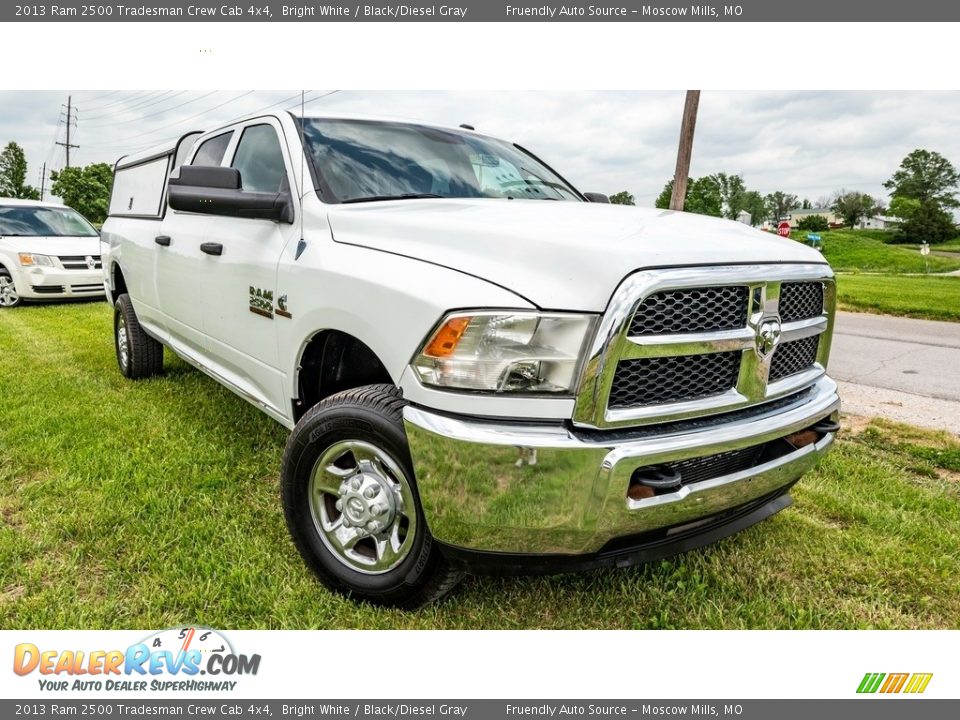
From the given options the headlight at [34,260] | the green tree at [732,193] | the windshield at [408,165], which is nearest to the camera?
the windshield at [408,165]

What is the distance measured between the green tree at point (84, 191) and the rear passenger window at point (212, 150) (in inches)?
1615

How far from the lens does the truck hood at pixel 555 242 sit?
1879 mm

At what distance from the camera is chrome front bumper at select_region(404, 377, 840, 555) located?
1.83 meters

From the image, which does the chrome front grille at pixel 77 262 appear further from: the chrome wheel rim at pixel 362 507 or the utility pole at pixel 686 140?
the chrome wheel rim at pixel 362 507

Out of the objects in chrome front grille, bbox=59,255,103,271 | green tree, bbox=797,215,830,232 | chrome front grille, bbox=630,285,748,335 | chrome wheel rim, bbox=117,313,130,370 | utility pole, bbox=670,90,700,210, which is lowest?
chrome wheel rim, bbox=117,313,130,370

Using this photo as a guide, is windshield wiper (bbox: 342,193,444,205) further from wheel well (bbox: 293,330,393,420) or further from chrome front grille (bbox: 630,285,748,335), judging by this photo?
chrome front grille (bbox: 630,285,748,335)

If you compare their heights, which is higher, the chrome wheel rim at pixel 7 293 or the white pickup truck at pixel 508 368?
the white pickup truck at pixel 508 368

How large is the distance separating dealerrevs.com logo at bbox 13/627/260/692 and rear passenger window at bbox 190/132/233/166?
2657mm

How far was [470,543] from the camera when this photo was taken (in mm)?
1961

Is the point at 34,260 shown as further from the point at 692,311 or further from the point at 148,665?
the point at 692,311

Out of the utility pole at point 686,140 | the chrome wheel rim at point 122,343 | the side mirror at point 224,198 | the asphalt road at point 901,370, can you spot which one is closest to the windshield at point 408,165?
the side mirror at point 224,198

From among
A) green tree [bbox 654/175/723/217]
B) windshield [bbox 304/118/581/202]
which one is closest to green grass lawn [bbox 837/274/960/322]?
windshield [bbox 304/118/581/202]

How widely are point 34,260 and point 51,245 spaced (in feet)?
1.53
